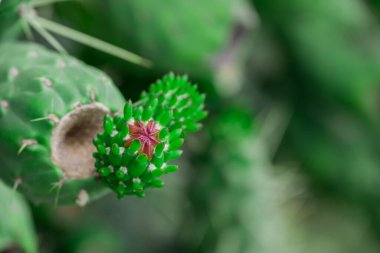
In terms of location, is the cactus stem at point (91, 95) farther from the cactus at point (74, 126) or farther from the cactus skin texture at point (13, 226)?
the cactus skin texture at point (13, 226)

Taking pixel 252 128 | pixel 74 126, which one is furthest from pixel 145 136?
pixel 252 128

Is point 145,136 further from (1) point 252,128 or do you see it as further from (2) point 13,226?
(1) point 252,128

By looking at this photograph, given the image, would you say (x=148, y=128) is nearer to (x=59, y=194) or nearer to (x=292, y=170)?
(x=59, y=194)

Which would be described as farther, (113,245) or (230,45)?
(113,245)

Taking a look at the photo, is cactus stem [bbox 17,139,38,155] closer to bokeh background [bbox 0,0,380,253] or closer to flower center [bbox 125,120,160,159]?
flower center [bbox 125,120,160,159]

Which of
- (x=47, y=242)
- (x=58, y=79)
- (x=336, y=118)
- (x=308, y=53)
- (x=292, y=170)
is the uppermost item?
(x=58, y=79)

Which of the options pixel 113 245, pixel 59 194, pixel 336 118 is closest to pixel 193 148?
pixel 113 245

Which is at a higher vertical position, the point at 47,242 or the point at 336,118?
the point at 336,118
